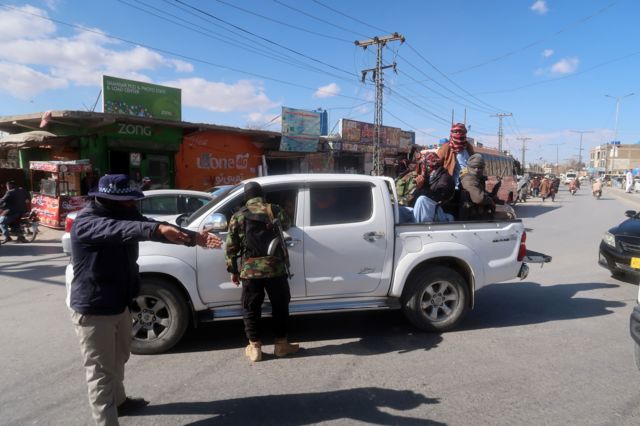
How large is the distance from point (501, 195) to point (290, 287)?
17308 millimetres

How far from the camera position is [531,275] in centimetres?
818

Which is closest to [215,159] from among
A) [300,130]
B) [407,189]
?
[300,130]

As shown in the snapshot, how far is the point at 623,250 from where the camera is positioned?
7422mm

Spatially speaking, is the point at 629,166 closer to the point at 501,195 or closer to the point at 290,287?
the point at 501,195

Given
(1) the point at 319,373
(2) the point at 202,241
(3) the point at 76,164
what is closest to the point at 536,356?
(1) the point at 319,373

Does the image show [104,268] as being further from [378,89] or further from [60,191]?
[378,89]

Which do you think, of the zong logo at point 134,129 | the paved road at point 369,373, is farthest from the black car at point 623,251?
the zong logo at point 134,129

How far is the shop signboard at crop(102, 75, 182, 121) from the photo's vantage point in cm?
1717

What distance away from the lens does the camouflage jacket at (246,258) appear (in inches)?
163

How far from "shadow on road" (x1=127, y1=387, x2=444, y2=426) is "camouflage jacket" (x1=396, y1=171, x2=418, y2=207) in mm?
2855

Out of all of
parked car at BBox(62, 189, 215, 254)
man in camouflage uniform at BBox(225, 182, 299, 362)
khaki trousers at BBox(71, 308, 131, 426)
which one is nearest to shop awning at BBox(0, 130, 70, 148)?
parked car at BBox(62, 189, 215, 254)

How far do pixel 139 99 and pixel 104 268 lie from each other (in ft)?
57.0

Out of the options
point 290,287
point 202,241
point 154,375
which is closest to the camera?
point 202,241

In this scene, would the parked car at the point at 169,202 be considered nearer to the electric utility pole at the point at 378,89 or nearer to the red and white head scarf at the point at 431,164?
the red and white head scarf at the point at 431,164
